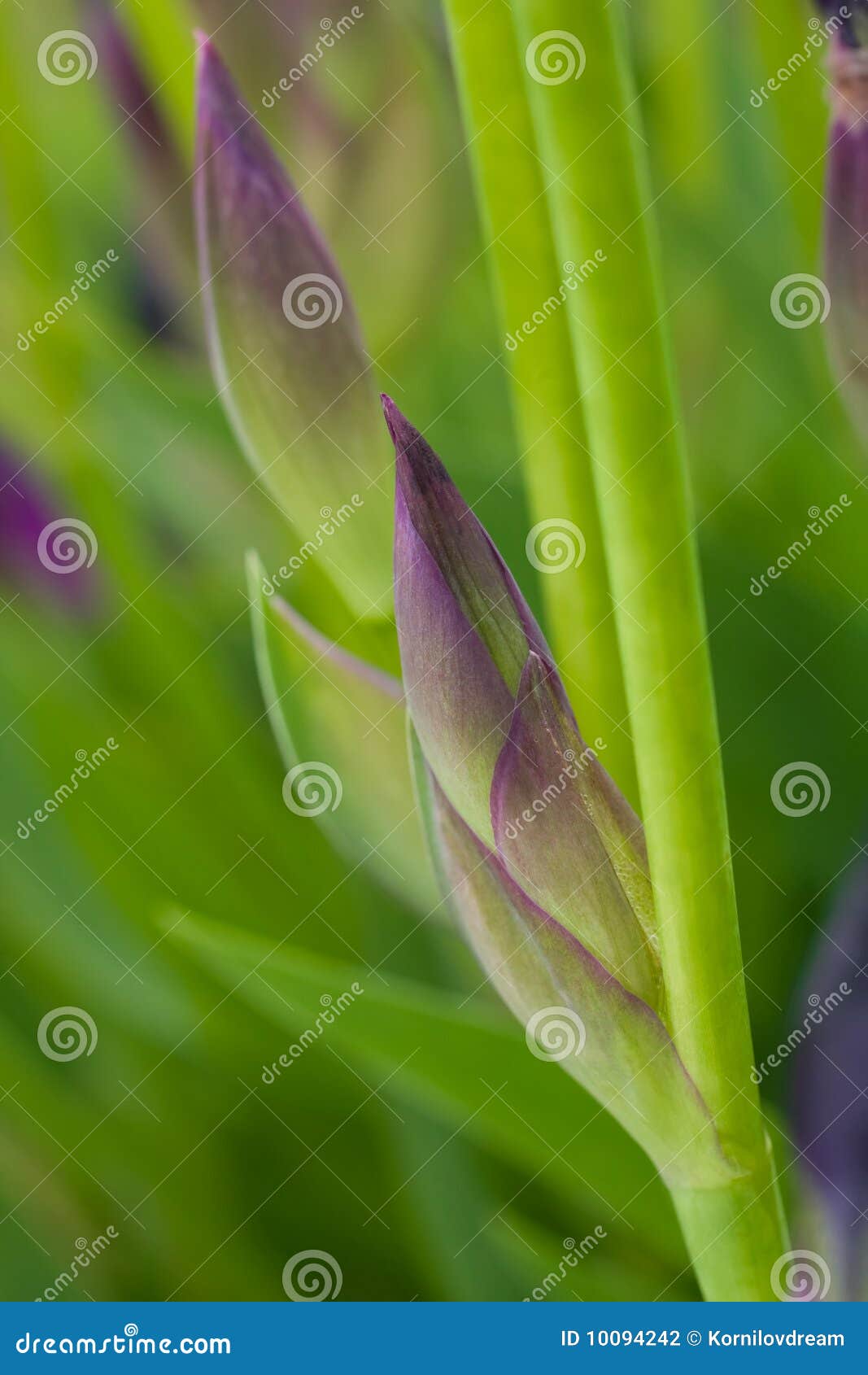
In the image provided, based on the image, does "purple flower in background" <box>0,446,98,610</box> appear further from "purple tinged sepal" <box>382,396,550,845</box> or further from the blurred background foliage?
"purple tinged sepal" <box>382,396,550,845</box>

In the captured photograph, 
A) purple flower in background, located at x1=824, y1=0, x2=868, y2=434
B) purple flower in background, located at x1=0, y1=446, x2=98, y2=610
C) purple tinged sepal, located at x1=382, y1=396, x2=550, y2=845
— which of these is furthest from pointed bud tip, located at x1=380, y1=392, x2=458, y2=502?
purple flower in background, located at x1=0, y1=446, x2=98, y2=610

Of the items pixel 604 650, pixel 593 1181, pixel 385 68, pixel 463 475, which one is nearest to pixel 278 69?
pixel 385 68

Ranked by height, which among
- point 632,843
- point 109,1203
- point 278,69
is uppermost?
point 278,69

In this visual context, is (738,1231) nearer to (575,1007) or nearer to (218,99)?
(575,1007)

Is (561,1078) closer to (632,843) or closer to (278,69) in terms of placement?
(632,843)

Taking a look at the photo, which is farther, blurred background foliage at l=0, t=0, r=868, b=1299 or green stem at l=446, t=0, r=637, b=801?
blurred background foliage at l=0, t=0, r=868, b=1299

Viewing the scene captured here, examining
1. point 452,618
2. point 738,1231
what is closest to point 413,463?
point 452,618

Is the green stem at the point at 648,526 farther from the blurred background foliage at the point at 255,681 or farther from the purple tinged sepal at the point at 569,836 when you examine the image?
the blurred background foliage at the point at 255,681

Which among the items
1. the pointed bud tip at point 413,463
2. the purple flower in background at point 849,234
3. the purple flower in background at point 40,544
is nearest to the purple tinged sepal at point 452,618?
the pointed bud tip at point 413,463
